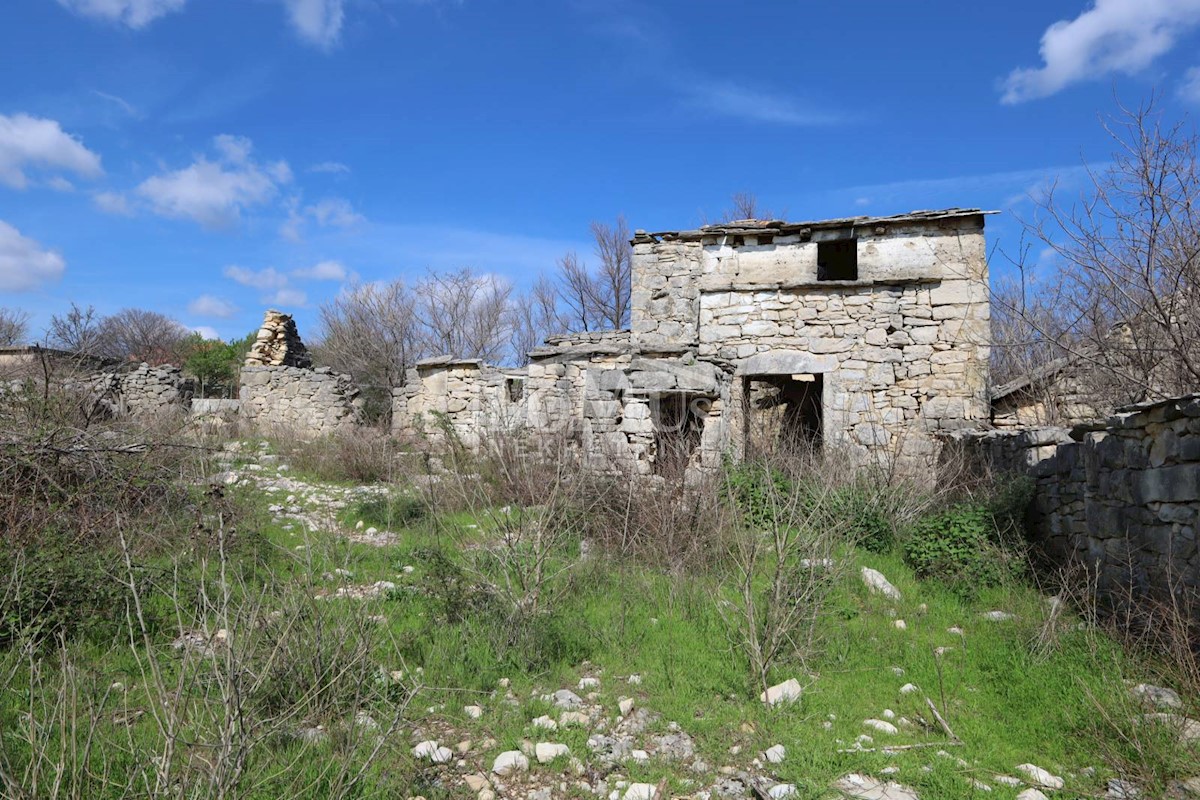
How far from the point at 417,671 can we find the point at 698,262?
9.32 metres

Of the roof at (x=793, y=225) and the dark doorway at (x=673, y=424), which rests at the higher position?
the roof at (x=793, y=225)

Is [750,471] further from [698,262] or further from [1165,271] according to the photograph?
[698,262]

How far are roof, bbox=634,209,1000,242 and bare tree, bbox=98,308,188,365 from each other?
22325 mm

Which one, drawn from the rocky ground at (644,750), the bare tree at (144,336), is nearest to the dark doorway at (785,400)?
the rocky ground at (644,750)

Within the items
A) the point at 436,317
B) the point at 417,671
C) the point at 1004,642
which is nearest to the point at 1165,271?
the point at 1004,642

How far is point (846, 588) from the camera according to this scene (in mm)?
5418

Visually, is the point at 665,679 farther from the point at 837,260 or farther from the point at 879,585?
the point at 837,260

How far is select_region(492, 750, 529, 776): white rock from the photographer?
3092 millimetres

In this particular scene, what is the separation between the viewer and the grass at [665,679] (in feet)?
9.86

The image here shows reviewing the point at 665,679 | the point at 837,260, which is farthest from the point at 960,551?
the point at 837,260

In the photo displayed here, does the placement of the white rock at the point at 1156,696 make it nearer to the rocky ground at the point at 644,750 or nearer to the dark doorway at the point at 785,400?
the rocky ground at the point at 644,750

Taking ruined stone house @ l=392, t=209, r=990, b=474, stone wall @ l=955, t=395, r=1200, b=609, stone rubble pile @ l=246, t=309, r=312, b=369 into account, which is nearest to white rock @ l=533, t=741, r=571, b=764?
stone wall @ l=955, t=395, r=1200, b=609

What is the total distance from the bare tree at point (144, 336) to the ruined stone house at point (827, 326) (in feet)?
71.9

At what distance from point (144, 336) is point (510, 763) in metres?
34.8
